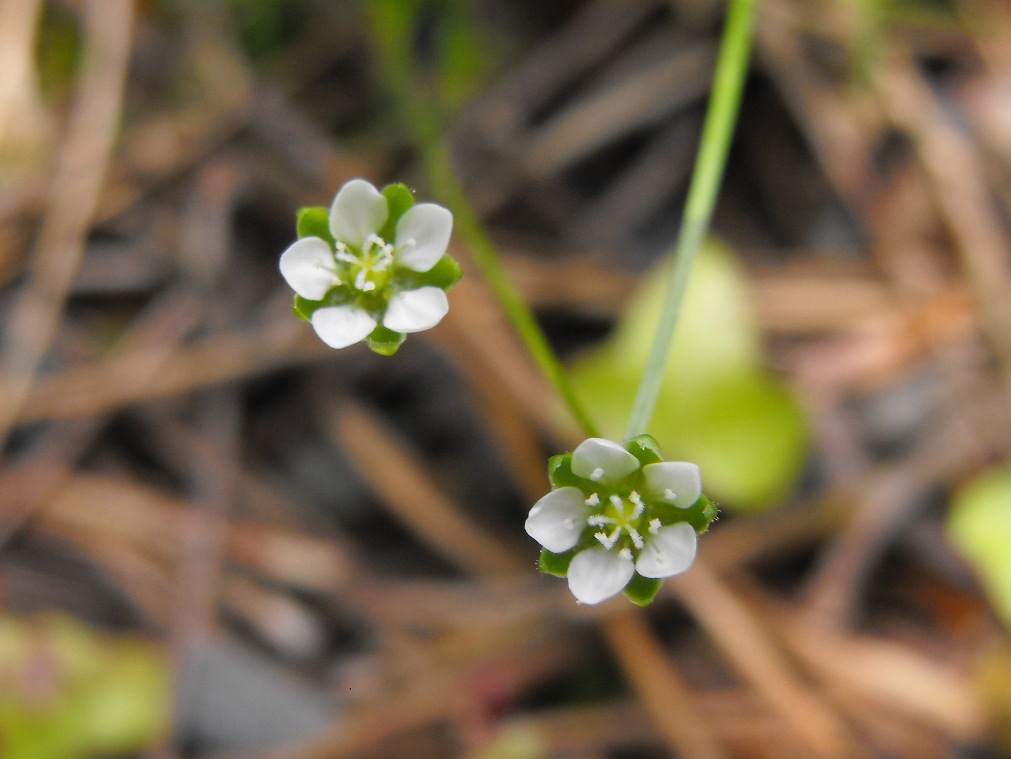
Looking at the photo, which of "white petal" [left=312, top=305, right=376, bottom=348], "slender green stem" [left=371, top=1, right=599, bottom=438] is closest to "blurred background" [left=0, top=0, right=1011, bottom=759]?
"slender green stem" [left=371, top=1, right=599, bottom=438]

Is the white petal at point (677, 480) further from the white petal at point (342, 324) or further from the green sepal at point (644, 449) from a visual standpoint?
the white petal at point (342, 324)

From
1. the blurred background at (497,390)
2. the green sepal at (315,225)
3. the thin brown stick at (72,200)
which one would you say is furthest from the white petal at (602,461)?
the thin brown stick at (72,200)

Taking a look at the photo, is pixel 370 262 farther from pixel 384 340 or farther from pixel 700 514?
pixel 700 514

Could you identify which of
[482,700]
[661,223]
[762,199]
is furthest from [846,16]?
[482,700]

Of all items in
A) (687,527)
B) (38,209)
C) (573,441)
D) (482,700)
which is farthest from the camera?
(38,209)

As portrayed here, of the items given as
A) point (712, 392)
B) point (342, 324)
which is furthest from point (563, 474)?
point (712, 392)

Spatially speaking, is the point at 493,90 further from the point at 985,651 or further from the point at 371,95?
the point at 985,651
